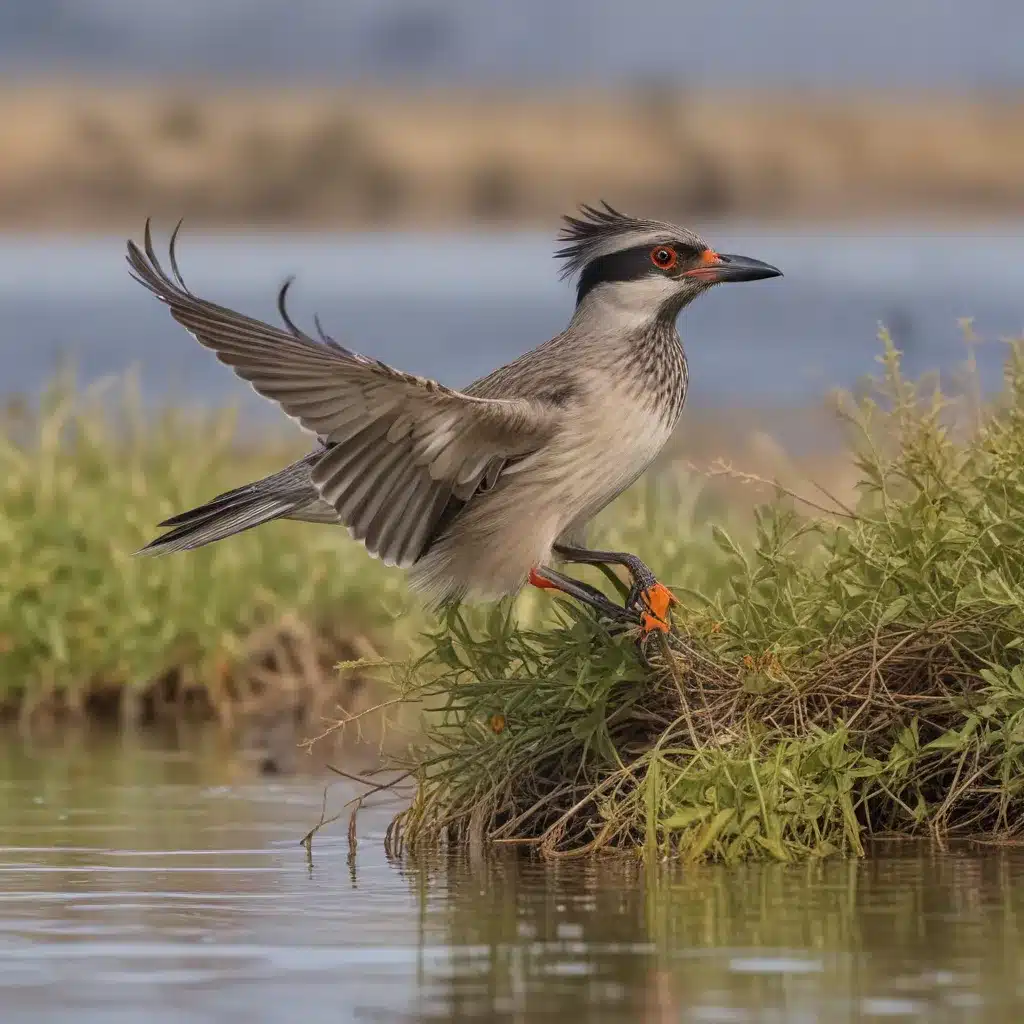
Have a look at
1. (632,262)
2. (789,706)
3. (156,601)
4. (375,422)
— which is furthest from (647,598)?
(156,601)

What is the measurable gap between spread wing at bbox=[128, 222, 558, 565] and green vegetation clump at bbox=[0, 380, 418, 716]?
323cm

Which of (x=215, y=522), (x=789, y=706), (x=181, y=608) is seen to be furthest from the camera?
(x=181, y=608)

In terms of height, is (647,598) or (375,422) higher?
(375,422)

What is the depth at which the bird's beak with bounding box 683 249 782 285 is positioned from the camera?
26.0 feet

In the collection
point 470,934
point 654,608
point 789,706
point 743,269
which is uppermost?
point 743,269

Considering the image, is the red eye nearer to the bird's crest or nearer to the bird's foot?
the bird's crest

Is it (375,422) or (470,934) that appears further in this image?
(375,422)

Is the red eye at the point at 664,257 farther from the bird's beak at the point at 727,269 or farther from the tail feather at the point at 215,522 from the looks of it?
the tail feather at the point at 215,522

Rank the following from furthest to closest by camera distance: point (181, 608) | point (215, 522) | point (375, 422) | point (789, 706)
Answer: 1. point (181, 608)
2. point (215, 522)
3. point (789, 706)
4. point (375, 422)

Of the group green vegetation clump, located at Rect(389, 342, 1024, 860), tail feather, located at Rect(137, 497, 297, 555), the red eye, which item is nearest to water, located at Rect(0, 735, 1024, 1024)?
green vegetation clump, located at Rect(389, 342, 1024, 860)

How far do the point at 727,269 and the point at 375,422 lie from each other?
1527 mm

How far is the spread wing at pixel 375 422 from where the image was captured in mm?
6875

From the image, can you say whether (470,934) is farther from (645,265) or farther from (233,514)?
(645,265)

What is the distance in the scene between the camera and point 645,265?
26.2ft
